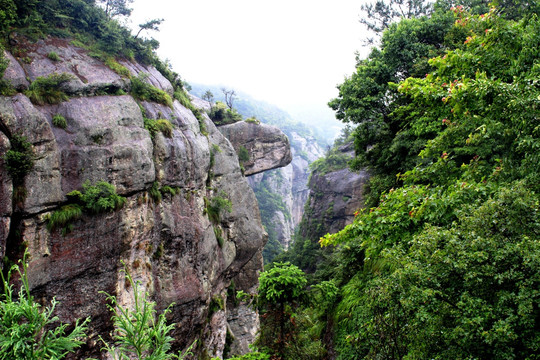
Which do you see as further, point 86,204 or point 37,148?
point 86,204

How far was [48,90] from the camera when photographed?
11859 mm

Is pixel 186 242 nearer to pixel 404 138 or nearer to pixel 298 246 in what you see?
pixel 404 138

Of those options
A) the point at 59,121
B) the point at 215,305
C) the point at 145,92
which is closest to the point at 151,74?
the point at 145,92

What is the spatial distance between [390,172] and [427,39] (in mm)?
6011

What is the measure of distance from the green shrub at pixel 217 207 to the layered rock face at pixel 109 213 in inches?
17.3

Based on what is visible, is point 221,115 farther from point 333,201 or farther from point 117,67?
point 333,201

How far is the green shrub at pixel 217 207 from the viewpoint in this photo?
59.1ft

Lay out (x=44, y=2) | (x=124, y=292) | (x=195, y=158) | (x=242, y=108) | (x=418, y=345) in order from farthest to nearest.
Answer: (x=242, y=108)
(x=195, y=158)
(x=44, y=2)
(x=124, y=292)
(x=418, y=345)

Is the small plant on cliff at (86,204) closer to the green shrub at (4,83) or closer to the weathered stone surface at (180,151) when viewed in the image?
the weathered stone surface at (180,151)

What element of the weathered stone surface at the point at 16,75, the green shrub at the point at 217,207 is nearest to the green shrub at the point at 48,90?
the weathered stone surface at the point at 16,75

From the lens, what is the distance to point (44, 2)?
13891 mm

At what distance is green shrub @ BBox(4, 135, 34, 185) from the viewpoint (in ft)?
31.9

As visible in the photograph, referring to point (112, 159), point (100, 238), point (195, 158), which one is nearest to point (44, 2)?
point (112, 159)

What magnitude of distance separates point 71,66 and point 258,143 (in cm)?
1612
